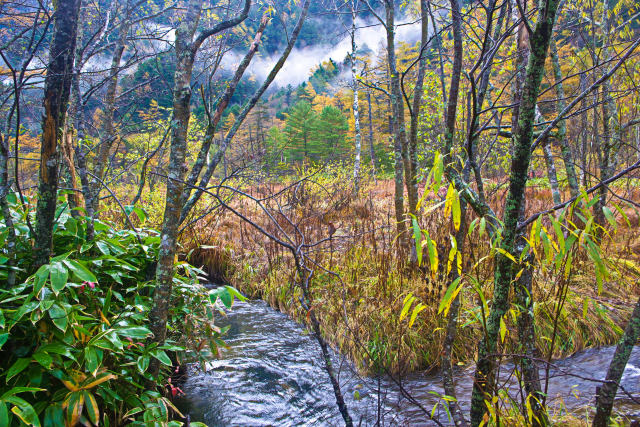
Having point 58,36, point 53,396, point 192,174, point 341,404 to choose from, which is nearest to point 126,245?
point 192,174

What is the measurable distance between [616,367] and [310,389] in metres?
2.23

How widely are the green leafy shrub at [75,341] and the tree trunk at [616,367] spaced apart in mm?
1620

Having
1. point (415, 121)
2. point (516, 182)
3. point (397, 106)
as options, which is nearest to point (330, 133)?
point (397, 106)

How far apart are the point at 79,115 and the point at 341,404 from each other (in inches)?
135

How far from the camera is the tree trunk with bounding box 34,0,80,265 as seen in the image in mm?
1465

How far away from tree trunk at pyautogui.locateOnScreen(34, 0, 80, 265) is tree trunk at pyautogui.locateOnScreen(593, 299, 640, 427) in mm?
2470

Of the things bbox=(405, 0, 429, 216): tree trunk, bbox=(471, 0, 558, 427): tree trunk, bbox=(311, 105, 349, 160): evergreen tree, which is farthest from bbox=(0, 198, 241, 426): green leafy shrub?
bbox=(311, 105, 349, 160): evergreen tree

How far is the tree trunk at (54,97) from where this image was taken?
57.7 inches

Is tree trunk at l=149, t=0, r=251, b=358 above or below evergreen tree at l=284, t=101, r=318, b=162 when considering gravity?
below

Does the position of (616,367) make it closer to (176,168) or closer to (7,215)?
(176,168)

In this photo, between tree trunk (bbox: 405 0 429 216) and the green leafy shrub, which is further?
tree trunk (bbox: 405 0 429 216)

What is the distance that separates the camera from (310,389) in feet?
9.43

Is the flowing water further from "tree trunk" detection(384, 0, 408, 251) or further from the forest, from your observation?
"tree trunk" detection(384, 0, 408, 251)

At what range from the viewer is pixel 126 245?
2166 millimetres
